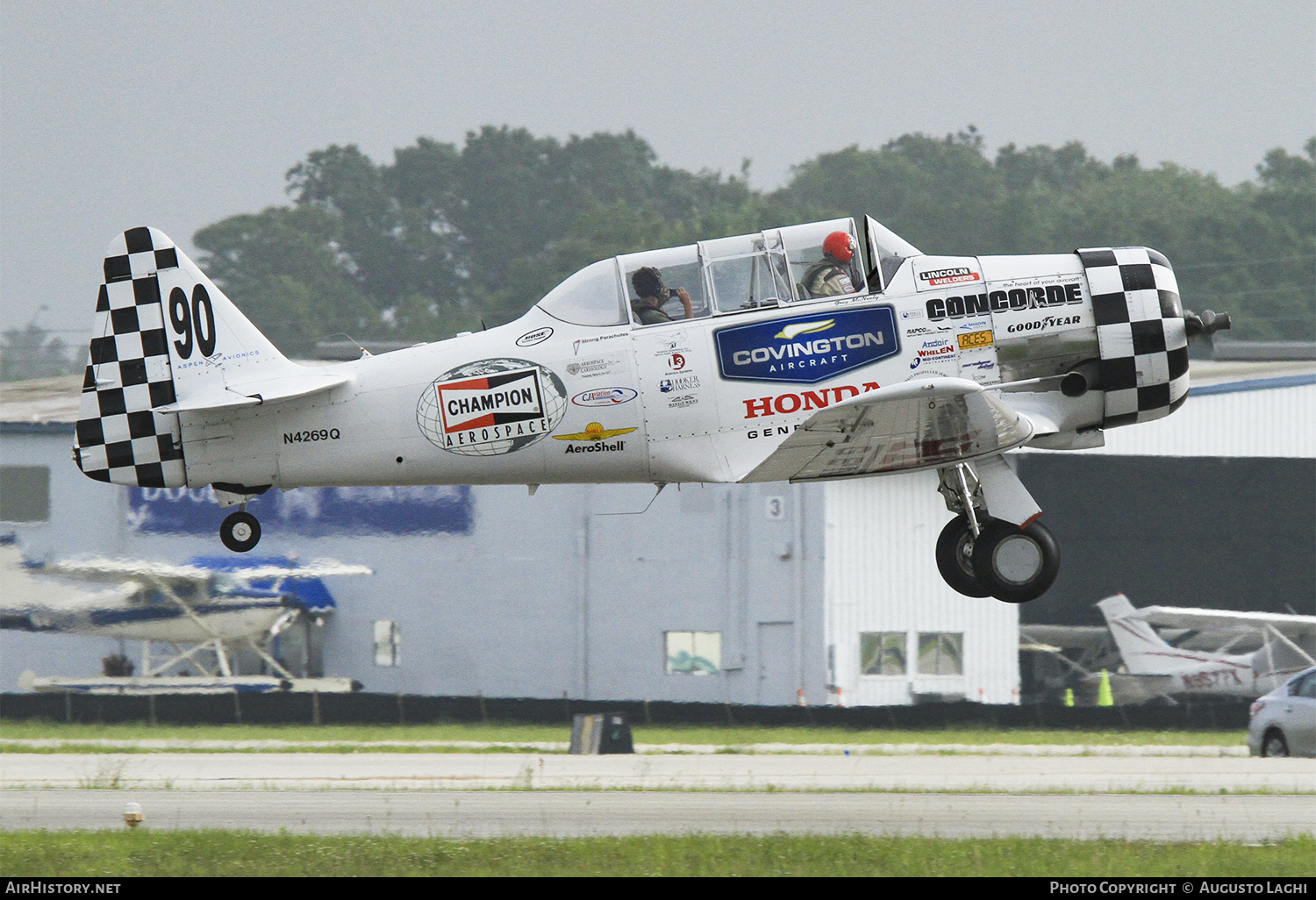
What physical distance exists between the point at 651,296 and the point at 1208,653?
18.0 m

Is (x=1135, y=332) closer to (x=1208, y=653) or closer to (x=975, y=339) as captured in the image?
(x=975, y=339)

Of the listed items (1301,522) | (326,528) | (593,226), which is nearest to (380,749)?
(326,528)

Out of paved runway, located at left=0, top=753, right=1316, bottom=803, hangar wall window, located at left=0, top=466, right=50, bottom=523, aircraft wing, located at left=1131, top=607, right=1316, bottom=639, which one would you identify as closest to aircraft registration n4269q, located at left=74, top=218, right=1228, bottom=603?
paved runway, located at left=0, top=753, right=1316, bottom=803

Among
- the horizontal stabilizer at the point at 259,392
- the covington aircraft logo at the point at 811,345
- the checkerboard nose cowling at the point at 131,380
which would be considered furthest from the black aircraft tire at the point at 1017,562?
the checkerboard nose cowling at the point at 131,380

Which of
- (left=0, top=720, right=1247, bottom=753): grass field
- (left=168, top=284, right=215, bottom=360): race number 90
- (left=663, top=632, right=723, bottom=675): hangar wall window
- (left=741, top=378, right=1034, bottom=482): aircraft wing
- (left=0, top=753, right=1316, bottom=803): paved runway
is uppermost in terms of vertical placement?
(left=168, top=284, right=215, bottom=360): race number 90

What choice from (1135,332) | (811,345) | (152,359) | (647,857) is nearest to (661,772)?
(647,857)

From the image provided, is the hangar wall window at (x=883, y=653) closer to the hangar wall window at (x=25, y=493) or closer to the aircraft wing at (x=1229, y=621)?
the aircraft wing at (x=1229, y=621)

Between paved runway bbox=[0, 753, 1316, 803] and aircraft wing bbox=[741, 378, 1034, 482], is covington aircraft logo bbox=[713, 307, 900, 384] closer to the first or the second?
aircraft wing bbox=[741, 378, 1034, 482]

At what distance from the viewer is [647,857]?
406 inches

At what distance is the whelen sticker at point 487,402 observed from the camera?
11125 mm

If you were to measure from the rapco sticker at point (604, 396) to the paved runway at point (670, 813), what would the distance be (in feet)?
11.2

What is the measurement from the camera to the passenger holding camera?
11008mm

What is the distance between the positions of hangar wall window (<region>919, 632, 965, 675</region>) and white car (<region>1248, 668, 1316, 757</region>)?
760 cm

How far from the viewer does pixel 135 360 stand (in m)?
11.5
